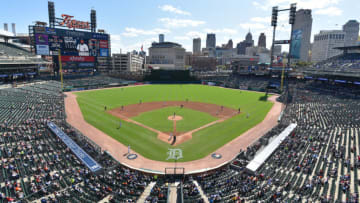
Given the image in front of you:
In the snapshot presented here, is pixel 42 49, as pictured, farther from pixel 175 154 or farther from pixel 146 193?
pixel 146 193

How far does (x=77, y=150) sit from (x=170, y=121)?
1597cm

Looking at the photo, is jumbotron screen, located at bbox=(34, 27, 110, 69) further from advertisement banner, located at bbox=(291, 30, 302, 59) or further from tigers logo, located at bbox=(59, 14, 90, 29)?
advertisement banner, located at bbox=(291, 30, 302, 59)

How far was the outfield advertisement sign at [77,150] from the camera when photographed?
61.7 ft

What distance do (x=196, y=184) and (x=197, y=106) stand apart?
29373mm

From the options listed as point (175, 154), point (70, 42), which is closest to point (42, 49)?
point (70, 42)

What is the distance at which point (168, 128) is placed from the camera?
1217 inches

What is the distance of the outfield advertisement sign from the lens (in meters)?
18.8

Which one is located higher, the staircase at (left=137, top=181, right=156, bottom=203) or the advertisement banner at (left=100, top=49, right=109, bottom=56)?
the advertisement banner at (left=100, top=49, right=109, bottom=56)

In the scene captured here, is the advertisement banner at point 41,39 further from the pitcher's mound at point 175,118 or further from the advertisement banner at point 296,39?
the advertisement banner at point 296,39

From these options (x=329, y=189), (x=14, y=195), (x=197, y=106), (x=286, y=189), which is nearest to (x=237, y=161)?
(x=286, y=189)

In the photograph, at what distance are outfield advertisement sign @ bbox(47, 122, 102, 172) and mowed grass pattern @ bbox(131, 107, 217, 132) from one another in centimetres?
1176

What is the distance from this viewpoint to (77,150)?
2158 centimetres

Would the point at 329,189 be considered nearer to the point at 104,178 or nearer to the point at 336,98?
the point at 104,178

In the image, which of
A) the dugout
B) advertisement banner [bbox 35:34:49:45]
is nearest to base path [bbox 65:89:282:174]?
advertisement banner [bbox 35:34:49:45]
